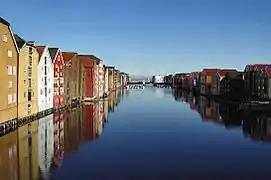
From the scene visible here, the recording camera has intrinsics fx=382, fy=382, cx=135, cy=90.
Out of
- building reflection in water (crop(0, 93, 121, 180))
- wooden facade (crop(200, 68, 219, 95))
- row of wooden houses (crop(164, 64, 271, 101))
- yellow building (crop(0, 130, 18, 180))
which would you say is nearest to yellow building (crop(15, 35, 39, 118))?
building reflection in water (crop(0, 93, 121, 180))

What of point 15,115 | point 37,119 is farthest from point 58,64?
point 15,115

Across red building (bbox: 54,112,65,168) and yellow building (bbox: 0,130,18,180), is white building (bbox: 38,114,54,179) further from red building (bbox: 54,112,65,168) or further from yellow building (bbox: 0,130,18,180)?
yellow building (bbox: 0,130,18,180)

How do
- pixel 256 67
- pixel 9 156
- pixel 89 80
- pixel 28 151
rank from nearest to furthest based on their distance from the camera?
pixel 9 156 → pixel 28 151 → pixel 256 67 → pixel 89 80

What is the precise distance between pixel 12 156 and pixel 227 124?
19800 millimetres

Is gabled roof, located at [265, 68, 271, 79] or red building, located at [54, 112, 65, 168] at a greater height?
gabled roof, located at [265, 68, 271, 79]

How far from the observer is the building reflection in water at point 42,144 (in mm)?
14875

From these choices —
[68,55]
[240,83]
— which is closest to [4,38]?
[68,55]

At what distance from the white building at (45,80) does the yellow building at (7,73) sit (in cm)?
630

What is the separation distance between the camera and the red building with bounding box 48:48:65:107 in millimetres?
40125

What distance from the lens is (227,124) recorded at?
3200 centimetres

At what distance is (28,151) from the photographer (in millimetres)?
18531

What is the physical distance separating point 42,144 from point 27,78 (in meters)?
10.8

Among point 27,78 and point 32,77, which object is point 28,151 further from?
point 32,77

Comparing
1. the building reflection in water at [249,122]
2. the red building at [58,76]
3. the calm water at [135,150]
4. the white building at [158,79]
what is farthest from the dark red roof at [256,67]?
the white building at [158,79]
